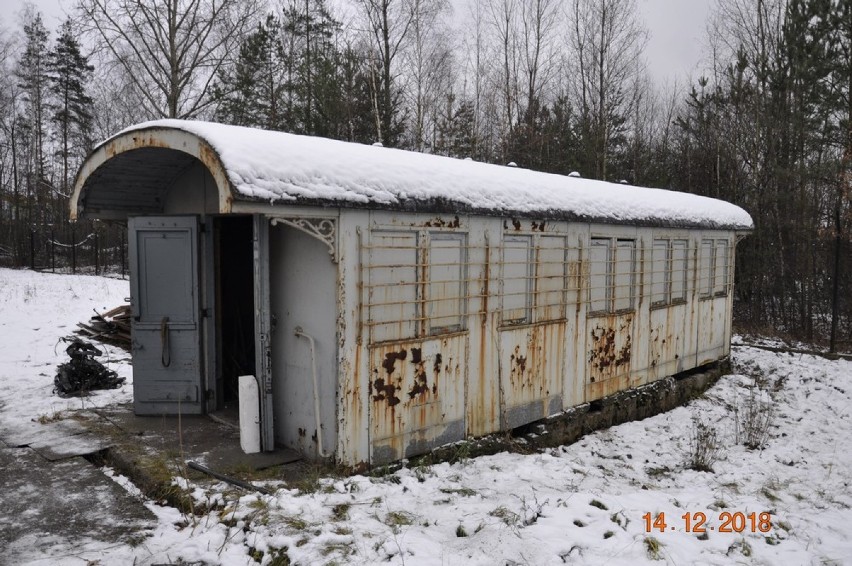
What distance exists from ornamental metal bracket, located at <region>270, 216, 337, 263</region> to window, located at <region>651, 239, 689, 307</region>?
619cm

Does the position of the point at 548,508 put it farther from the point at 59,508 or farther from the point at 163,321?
the point at 163,321

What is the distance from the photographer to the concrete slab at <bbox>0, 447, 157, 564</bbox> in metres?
4.05

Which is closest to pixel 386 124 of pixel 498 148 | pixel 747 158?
pixel 498 148

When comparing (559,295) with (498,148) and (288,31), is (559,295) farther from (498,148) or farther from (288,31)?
(288,31)

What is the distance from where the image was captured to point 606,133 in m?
22.3

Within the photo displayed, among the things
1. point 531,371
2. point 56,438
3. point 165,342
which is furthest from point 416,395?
point 56,438

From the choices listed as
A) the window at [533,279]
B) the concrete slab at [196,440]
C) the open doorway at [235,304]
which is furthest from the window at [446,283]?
the open doorway at [235,304]

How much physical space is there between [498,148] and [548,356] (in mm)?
18975

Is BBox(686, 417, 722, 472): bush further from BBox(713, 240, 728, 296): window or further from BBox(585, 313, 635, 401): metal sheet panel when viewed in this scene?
BBox(713, 240, 728, 296): window

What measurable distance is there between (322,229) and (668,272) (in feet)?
22.6

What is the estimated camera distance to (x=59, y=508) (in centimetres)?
455

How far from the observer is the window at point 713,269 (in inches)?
434

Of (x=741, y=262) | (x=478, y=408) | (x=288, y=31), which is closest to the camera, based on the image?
(x=478, y=408)
